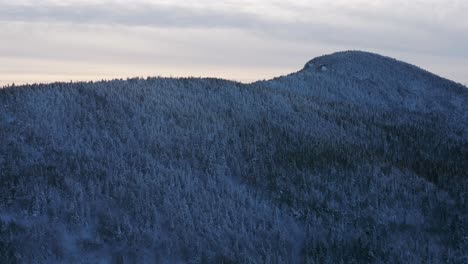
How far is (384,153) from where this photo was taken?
1738cm

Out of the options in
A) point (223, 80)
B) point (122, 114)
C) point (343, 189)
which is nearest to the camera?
point (343, 189)

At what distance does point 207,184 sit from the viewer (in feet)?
42.8

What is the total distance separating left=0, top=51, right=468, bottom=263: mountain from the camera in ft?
Answer: 35.4

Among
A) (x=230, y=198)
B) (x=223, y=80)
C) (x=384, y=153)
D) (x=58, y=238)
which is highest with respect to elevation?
(x=223, y=80)

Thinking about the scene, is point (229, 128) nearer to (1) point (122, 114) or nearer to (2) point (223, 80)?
(1) point (122, 114)

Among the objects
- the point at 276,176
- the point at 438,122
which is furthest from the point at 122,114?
the point at 438,122

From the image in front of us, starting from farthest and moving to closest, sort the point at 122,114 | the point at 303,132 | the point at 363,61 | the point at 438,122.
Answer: the point at 363,61
the point at 438,122
the point at 303,132
the point at 122,114

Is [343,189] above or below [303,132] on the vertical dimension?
below

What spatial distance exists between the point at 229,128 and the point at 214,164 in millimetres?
3318

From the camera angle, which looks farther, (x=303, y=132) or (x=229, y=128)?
(x=303, y=132)

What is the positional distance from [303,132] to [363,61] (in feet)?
87.5

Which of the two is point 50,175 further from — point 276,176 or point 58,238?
point 276,176

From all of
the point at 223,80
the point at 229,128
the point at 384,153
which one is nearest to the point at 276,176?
the point at 229,128

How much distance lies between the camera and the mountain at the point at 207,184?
10789mm
